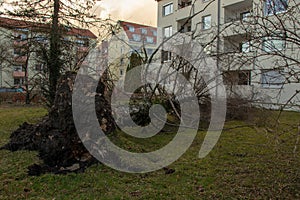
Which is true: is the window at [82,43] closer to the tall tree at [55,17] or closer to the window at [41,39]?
the tall tree at [55,17]

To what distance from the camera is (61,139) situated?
408 centimetres

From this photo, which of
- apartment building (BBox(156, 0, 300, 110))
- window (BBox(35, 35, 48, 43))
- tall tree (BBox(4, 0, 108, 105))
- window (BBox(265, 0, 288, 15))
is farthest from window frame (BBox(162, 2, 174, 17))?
window (BBox(265, 0, 288, 15))

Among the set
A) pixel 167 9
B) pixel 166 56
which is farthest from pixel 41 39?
pixel 167 9

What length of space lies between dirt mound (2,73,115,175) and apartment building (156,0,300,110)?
2.13 metres

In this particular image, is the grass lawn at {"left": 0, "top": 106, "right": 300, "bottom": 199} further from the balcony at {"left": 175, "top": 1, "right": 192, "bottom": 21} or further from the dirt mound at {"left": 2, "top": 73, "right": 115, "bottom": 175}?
the balcony at {"left": 175, "top": 1, "right": 192, "bottom": 21}

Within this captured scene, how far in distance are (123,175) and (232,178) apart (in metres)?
1.48

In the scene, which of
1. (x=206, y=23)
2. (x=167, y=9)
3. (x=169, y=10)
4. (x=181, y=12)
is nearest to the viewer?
(x=206, y=23)

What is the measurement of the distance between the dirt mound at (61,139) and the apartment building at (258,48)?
213cm

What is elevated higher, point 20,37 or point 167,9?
point 167,9

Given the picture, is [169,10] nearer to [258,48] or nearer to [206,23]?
[206,23]

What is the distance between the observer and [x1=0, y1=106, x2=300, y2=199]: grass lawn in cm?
289

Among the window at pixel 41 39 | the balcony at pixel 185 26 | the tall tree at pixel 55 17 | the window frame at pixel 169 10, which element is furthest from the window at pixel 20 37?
the window frame at pixel 169 10

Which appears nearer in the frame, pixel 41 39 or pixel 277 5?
pixel 277 5

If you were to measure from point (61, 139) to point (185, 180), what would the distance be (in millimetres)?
2080
